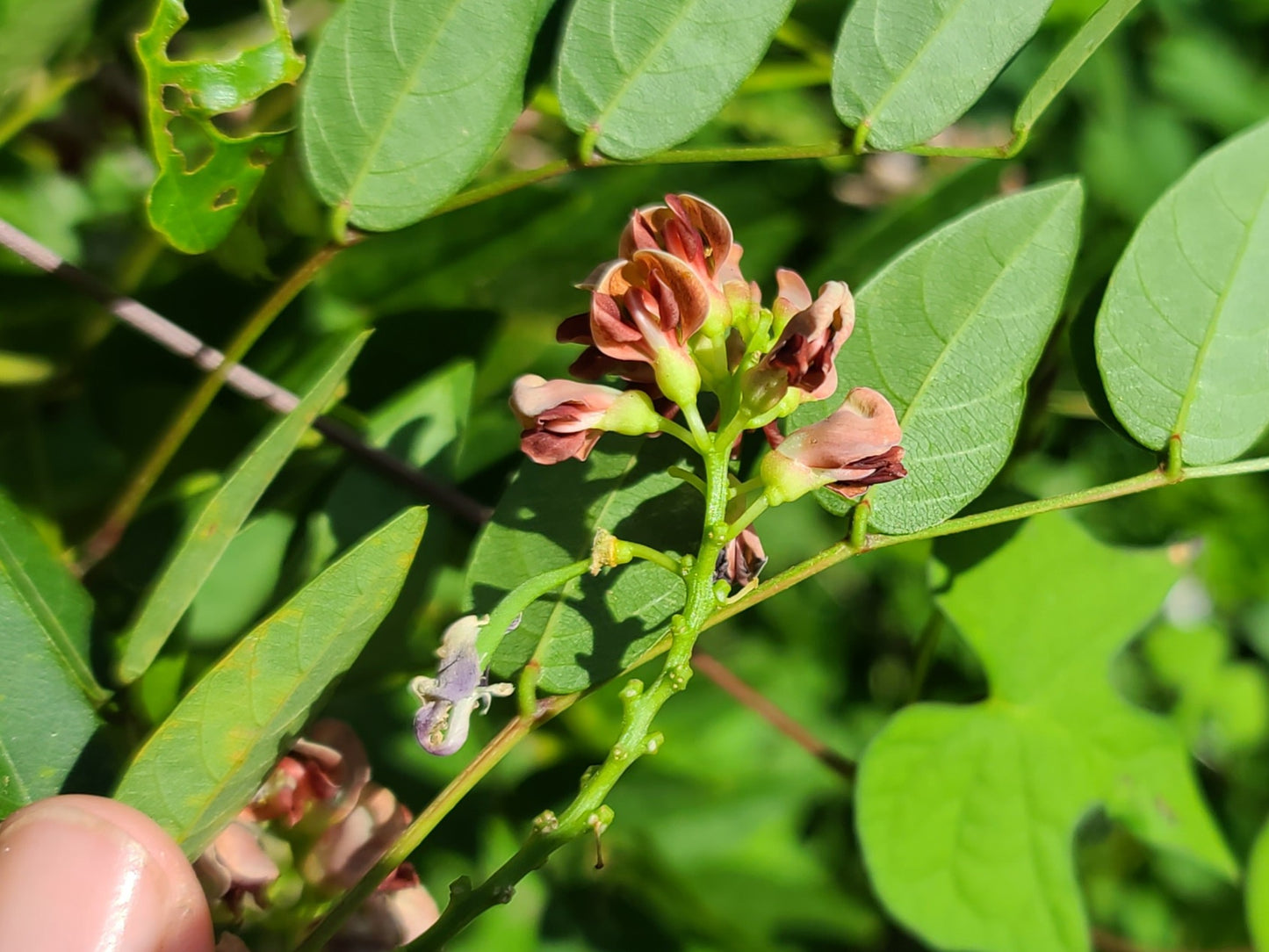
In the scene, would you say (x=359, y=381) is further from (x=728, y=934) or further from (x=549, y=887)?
(x=728, y=934)

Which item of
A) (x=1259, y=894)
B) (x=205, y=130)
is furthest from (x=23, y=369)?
(x=1259, y=894)

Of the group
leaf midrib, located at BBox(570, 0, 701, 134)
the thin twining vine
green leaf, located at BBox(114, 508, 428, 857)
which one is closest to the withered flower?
the thin twining vine

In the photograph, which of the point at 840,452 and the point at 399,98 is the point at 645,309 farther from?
the point at 399,98

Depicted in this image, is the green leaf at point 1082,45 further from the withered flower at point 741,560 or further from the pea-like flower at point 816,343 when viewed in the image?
the withered flower at point 741,560

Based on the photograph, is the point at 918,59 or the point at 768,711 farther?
the point at 768,711

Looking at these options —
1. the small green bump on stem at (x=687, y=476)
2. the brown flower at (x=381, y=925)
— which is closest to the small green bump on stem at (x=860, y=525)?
the small green bump on stem at (x=687, y=476)
